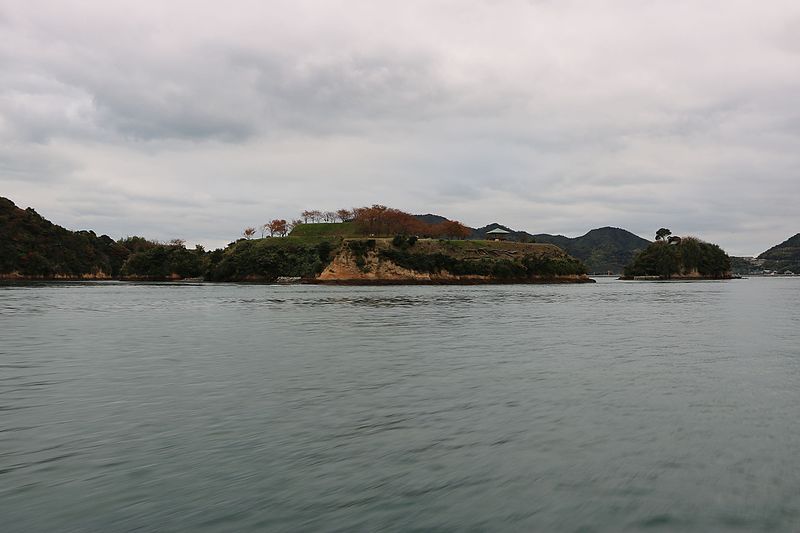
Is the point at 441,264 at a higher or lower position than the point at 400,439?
higher

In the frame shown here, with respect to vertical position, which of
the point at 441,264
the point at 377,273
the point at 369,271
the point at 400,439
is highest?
the point at 441,264

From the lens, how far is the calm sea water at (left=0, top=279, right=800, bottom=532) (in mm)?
8000

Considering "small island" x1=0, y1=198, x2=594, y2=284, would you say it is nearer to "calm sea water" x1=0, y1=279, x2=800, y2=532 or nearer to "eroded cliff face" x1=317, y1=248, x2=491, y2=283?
"eroded cliff face" x1=317, y1=248, x2=491, y2=283

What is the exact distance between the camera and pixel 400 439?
38.3 feet

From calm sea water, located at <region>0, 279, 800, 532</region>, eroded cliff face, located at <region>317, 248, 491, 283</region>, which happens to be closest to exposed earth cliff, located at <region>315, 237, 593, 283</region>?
eroded cliff face, located at <region>317, 248, 491, 283</region>

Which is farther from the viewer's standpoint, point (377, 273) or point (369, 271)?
point (377, 273)

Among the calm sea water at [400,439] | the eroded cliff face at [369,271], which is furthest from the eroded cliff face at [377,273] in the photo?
the calm sea water at [400,439]

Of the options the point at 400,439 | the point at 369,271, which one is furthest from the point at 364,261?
the point at 400,439

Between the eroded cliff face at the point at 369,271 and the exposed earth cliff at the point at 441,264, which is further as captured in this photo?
the exposed earth cliff at the point at 441,264

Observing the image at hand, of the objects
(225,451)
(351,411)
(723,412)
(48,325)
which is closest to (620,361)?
(723,412)

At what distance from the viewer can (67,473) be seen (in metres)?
9.58

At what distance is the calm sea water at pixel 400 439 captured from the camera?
800 cm

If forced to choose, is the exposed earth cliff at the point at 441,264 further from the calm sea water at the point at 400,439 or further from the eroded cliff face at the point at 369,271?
the calm sea water at the point at 400,439

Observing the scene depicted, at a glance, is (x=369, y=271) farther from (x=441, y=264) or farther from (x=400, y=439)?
(x=400, y=439)
